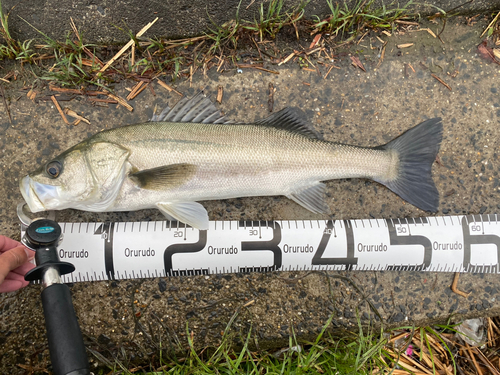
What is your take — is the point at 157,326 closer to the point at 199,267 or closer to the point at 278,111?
the point at 199,267

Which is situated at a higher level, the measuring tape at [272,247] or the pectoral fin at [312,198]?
the pectoral fin at [312,198]

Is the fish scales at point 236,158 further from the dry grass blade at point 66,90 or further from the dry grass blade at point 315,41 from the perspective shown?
the dry grass blade at point 315,41

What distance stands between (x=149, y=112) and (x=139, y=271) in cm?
148

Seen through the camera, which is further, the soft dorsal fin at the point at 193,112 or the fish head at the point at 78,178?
the soft dorsal fin at the point at 193,112

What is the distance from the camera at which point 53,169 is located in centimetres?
258

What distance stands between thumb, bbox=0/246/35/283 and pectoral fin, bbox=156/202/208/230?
1.03m

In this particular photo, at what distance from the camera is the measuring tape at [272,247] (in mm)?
2801

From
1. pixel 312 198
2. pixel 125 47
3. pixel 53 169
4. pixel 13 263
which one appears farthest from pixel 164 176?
pixel 125 47

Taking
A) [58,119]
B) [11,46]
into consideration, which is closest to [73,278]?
[58,119]

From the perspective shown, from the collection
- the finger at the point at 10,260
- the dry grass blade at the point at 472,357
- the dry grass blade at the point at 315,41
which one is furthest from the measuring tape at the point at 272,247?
the dry grass blade at the point at 315,41

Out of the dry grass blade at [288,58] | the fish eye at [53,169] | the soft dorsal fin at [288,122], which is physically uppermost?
the dry grass blade at [288,58]

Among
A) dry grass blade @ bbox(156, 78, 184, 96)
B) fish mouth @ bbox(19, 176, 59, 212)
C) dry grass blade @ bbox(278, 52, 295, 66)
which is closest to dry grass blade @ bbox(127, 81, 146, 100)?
dry grass blade @ bbox(156, 78, 184, 96)

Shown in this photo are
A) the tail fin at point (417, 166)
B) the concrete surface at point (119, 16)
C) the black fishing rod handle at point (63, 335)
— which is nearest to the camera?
the black fishing rod handle at point (63, 335)

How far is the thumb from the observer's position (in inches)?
85.7
